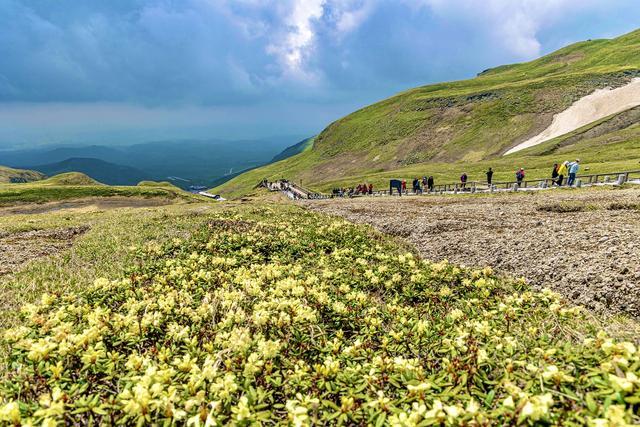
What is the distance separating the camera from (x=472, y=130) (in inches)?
3994

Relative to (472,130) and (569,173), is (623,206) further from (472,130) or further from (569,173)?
(472,130)

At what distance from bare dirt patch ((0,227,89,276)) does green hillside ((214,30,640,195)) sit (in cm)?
5834

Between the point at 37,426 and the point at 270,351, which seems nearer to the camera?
the point at 37,426

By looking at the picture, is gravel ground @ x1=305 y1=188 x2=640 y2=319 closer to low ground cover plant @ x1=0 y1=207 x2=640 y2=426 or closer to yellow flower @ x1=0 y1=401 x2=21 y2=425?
low ground cover plant @ x1=0 y1=207 x2=640 y2=426

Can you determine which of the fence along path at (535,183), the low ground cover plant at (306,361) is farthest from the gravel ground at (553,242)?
the fence along path at (535,183)

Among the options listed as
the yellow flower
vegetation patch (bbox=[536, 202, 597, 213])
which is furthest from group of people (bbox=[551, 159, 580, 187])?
the yellow flower

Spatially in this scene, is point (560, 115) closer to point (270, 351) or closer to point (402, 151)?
point (402, 151)

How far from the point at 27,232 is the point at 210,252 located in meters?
15.4

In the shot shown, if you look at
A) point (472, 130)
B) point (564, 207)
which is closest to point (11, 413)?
point (564, 207)

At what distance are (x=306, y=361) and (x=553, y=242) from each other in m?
11.6

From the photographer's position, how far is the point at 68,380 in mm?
3742

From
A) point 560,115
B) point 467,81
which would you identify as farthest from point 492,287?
point 467,81

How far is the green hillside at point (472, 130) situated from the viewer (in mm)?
66750

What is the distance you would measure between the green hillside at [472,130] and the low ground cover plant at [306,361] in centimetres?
5296
